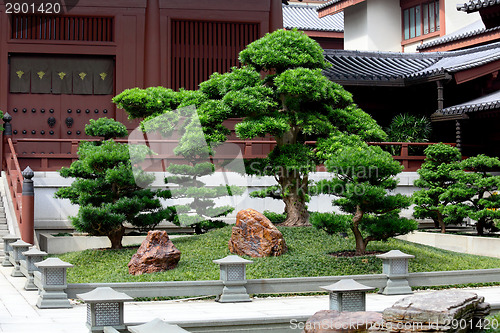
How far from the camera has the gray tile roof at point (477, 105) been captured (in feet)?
78.2

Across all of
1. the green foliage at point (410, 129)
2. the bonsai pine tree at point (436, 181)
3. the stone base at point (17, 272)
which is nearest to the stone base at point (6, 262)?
the stone base at point (17, 272)

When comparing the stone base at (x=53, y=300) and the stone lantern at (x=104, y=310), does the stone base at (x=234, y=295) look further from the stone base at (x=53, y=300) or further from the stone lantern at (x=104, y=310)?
the stone lantern at (x=104, y=310)

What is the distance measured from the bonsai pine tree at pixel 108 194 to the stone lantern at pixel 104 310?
6831 mm

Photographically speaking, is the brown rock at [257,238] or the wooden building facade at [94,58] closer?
the brown rock at [257,238]

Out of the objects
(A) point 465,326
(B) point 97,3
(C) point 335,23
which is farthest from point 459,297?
(C) point 335,23

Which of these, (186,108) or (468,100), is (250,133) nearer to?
(186,108)

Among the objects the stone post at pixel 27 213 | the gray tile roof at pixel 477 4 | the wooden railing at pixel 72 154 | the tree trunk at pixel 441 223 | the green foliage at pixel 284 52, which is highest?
the gray tile roof at pixel 477 4

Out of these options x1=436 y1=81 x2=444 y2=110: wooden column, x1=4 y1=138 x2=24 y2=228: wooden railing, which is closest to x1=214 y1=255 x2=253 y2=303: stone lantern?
x1=4 y1=138 x2=24 y2=228: wooden railing

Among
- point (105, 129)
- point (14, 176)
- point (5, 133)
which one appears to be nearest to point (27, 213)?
point (14, 176)

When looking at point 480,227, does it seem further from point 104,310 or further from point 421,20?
point 421,20

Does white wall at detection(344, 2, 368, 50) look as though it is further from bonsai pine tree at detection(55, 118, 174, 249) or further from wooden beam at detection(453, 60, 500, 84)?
bonsai pine tree at detection(55, 118, 174, 249)

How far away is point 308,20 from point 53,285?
33.8 meters

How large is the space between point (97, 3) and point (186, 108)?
8047mm

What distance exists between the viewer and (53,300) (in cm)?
1216
